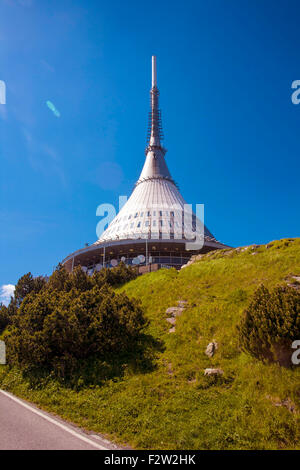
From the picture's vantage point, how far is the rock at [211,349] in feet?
35.1

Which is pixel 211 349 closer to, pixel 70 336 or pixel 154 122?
pixel 70 336

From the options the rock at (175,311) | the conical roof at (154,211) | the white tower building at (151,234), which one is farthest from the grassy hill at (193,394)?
the conical roof at (154,211)

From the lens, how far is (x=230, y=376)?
9.34m

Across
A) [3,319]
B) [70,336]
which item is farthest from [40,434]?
[3,319]

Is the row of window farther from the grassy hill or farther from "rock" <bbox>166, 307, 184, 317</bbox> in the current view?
"rock" <bbox>166, 307, 184, 317</bbox>

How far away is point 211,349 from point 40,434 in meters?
6.16

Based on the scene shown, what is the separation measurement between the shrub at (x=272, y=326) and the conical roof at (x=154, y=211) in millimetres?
28913

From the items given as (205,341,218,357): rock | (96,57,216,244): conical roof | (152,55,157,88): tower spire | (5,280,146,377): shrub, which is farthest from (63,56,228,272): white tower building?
(152,55,157,88): tower spire

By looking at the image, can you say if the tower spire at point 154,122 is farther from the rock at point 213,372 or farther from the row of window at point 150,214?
the rock at point 213,372

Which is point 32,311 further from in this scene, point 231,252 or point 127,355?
point 231,252

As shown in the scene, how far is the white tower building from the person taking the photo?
128 ft

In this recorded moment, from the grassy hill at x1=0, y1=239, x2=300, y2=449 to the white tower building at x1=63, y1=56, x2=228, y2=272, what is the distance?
41.6 feet

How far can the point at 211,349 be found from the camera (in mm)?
10773

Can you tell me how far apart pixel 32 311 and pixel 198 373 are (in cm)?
792
